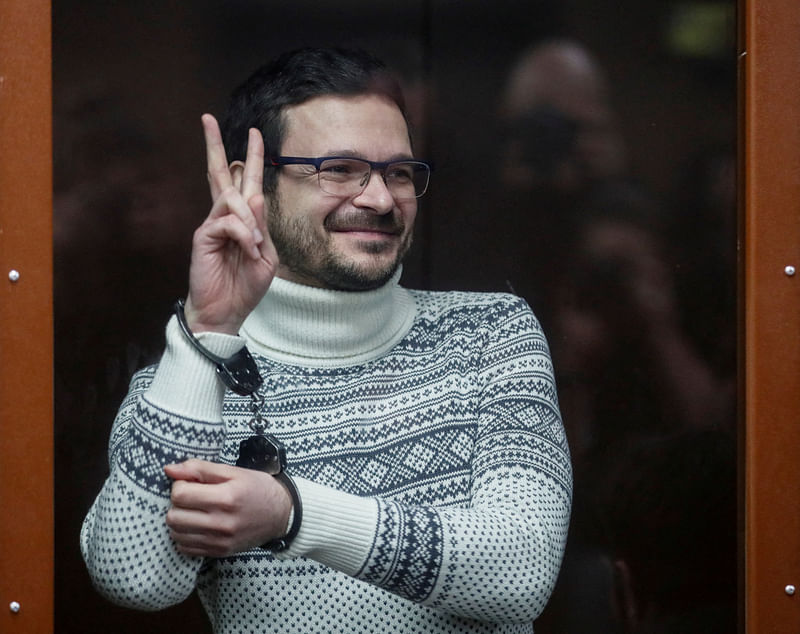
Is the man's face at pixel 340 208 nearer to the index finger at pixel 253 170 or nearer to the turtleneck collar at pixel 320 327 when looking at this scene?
the turtleneck collar at pixel 320 327

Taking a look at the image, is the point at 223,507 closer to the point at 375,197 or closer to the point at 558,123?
the point at 375,197

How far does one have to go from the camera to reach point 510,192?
1870 mm

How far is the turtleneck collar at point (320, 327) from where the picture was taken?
1.49 meters

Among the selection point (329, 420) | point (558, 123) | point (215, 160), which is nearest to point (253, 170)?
point (215, 160)

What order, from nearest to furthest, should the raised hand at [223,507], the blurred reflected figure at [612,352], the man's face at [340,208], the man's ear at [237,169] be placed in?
1. the raised hand at [223,507]
2. the man's face at [340,208]
3. the man's ear at [237,169]
4. the blurred reflected figure at [612,352]

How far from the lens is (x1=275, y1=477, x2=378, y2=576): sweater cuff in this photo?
1.18m

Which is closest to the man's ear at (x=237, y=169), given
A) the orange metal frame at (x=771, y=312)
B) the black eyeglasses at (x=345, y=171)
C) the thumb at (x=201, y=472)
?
the black eyeglasses at (x=345, y=171)

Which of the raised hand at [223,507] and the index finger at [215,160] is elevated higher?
the index finger at [215,160]

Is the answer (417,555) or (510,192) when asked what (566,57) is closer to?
(510,192)

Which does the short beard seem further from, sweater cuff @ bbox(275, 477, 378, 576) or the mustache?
sweater cuff @ bbox(275, 477, 378, 576)

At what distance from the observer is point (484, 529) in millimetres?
1218

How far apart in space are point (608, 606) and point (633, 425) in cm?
30

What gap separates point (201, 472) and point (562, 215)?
918 mm

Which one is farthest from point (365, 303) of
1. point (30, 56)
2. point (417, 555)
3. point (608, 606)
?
point (608, 606)
